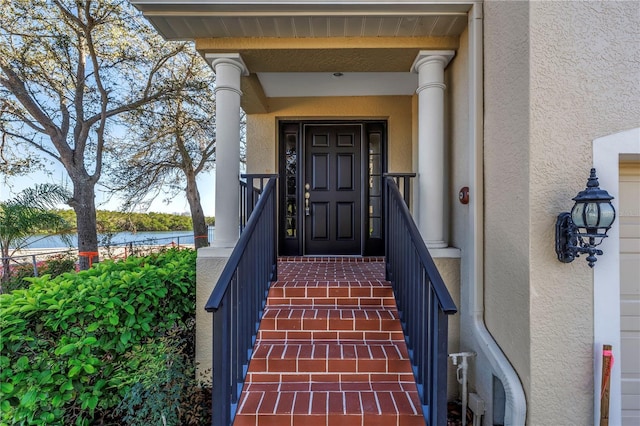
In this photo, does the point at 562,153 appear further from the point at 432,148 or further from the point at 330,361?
the point at 330,361

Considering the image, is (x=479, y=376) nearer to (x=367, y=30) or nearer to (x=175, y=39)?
(x=367, y=30)

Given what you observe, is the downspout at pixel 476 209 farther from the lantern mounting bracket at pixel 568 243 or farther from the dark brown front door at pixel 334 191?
the dark brown front door at pixel 334 191

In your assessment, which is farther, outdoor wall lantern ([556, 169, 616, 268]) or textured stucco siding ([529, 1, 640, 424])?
textured stucco siding ([529, 1, 640, 424])

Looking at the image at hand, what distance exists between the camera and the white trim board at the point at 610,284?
1.75m

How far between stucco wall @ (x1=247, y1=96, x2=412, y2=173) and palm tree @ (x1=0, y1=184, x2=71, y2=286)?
2891 millimetres

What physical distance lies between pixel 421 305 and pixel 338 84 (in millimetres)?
2947

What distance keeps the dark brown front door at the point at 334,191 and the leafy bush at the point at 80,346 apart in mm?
2254

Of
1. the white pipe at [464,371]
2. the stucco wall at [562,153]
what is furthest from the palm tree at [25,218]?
the stucco wall at [562,153]

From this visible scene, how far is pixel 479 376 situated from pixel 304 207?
284 centimetres

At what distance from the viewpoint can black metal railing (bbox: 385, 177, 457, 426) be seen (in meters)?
1.65

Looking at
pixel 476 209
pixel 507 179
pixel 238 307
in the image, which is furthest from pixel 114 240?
pixel 507 179

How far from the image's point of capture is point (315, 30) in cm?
269

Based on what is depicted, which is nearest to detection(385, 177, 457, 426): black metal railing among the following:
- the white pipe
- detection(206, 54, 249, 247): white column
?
the white pipe

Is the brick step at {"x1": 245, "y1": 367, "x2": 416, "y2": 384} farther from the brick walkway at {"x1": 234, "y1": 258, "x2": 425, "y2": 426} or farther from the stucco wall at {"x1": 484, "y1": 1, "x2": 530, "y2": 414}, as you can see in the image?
the stucco wall at {"x1": 484, "y1": 1, "x2": 530, "y2": 414}
